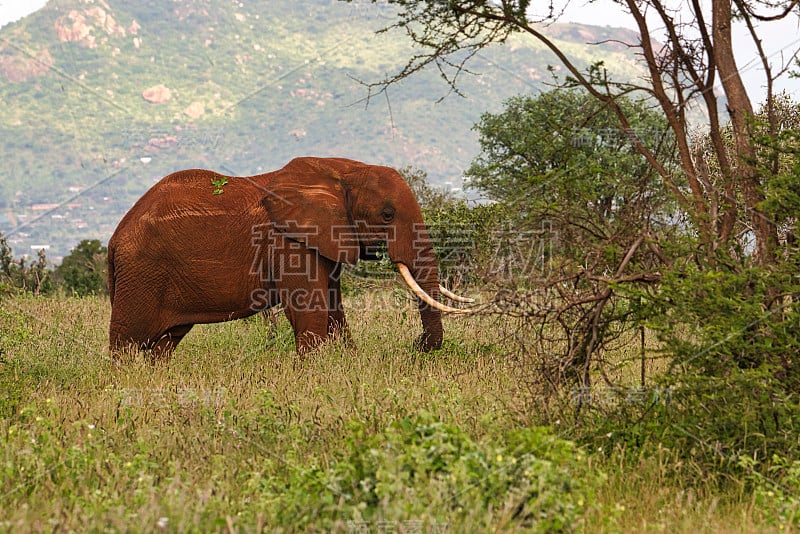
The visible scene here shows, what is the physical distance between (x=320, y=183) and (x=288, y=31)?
185 meters

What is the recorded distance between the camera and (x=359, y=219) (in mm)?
10656

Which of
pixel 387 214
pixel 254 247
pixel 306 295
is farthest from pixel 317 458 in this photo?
pixel 387 214

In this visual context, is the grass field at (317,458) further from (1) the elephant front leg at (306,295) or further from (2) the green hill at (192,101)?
(2) the green hill at (192,101)

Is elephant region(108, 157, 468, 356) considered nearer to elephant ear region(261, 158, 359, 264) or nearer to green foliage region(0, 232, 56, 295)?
elephant ear region(261, 158, 359, 264)

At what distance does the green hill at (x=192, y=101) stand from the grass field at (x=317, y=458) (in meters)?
86.8

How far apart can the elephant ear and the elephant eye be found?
383mm

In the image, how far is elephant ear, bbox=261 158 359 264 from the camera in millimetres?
10281

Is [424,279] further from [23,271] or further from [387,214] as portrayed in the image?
[23,271]

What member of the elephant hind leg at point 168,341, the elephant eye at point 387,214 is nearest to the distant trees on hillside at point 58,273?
the elephant hind leg at point 168,341

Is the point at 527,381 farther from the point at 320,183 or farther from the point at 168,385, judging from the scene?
the point at 320,183

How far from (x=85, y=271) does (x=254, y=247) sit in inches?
→ 587

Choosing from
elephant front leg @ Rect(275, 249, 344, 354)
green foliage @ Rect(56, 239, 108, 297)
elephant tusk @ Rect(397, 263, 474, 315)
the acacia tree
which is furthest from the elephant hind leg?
green foliage @ Rect(56, 239, 108, 297)

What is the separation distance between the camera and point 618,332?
6609 millimetres

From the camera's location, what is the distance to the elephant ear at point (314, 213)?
10.3 meters
